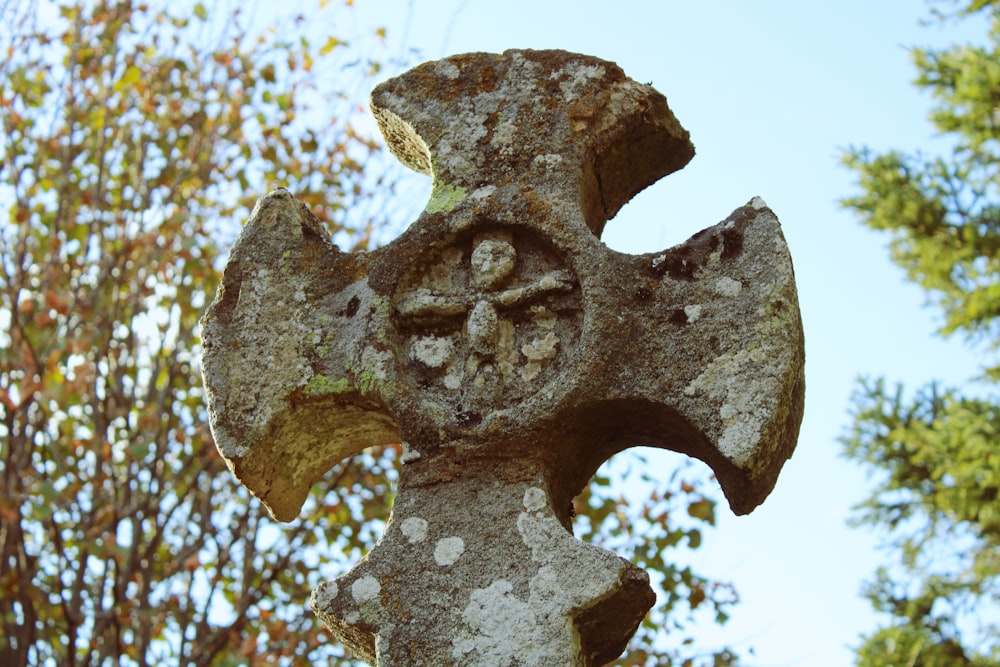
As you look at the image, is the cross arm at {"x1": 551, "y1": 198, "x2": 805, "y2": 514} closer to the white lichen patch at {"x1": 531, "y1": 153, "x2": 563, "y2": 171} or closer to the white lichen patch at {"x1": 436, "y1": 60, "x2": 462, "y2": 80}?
the white lichen patch at {"x1": 531, "y1": 153, "x2": 563, "y2": 171}

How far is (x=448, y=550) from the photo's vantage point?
2535mm

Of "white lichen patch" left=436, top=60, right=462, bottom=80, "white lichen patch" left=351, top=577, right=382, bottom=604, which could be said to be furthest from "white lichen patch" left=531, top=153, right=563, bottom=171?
"white lichen patch" left=351, top=577, right=382, bottom=604

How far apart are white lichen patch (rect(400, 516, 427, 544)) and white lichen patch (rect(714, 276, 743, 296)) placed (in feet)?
2.86

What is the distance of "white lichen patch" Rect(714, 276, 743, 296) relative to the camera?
2699mm

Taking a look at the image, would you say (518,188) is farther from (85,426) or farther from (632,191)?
(85,426)

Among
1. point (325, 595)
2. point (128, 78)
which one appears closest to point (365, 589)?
point (325, 595)

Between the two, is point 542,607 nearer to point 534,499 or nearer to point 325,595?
point 534,499

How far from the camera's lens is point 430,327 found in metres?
2.93

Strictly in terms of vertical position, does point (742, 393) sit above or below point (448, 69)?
below

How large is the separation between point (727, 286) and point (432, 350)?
74 centimetres

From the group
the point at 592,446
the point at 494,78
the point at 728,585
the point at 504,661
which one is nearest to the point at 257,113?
the point at 728,585

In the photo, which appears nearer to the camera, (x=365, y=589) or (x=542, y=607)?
(x=542, y=607)

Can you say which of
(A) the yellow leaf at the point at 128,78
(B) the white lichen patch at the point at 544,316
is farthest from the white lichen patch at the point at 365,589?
(A) the yellow leaf at the point at 128,78

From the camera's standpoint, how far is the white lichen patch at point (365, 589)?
250 cm
